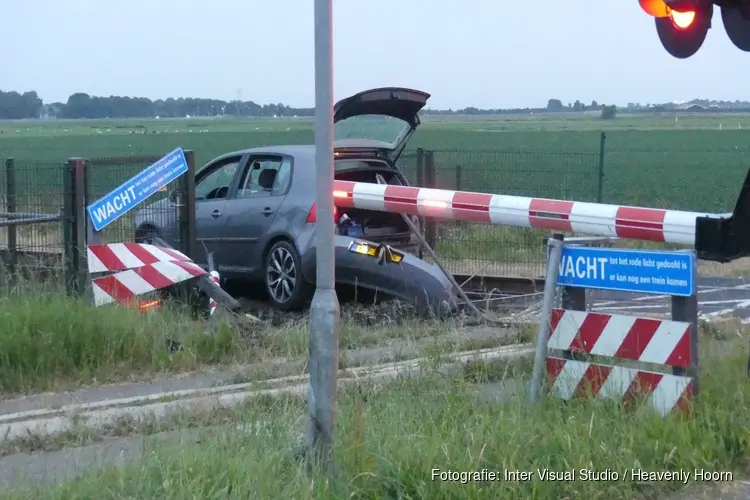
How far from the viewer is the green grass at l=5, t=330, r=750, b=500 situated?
4.64 m

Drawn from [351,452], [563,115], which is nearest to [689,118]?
[563,115]

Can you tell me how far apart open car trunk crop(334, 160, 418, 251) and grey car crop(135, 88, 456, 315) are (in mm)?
11

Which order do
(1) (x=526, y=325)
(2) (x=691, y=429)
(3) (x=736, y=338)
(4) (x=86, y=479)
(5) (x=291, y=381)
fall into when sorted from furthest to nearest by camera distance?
1. (1) (x=526, y=325)
2. (3) (x=736, y=338)
3. (5) (x=291, y=381)
4. (2) (x=691, y=429)
5. (4) (x=86, y=479)

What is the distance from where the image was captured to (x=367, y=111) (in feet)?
35.6

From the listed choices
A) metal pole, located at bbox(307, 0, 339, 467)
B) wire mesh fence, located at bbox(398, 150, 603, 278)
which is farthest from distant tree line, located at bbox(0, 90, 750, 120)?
metal pole, located at bbox(307, 0, 339, 467)

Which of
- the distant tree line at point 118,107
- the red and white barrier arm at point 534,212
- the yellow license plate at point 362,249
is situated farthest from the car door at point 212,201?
the distant tree line at point 118,107

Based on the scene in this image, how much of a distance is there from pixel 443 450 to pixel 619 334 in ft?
5.74

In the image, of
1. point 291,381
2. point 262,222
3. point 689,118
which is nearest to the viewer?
point 291,381

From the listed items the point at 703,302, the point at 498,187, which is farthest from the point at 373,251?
the point at 498,187

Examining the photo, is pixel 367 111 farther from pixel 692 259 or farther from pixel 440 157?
pixel 440 157

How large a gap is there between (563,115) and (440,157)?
313 ft

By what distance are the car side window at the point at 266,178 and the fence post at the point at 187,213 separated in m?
0.79

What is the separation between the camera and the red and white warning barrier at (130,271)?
9172 millimetres

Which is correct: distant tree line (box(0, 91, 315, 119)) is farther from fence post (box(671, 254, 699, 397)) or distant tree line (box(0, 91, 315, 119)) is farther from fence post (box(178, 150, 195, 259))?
fence post (box(671, 254, 699, 397))
